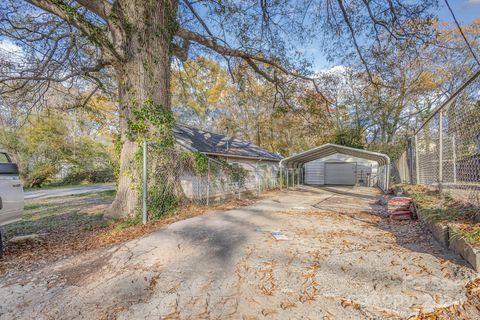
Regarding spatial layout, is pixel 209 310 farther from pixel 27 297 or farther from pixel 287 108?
pixel 287 108

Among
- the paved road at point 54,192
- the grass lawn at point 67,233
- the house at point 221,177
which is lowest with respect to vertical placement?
the paved road at point 54,192

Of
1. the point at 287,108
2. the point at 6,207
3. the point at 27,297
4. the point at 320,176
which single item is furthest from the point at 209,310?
the point at 320,176

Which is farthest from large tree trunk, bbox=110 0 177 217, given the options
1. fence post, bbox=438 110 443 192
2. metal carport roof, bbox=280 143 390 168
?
metal carport roof, bbox=280 143 390 168

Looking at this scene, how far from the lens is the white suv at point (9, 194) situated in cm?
416

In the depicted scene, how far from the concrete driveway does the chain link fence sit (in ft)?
3.25

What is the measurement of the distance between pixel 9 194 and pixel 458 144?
712cm

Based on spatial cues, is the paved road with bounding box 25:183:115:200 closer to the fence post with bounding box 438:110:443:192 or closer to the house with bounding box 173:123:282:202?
the house with bounding box 173:123:282:202

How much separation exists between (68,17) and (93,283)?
5524 mm

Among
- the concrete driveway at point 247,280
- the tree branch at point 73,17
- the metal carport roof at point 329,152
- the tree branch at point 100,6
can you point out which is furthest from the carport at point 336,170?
the concrete driveway at point 247,280

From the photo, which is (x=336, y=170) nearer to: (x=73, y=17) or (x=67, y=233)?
(x=67, y=233)

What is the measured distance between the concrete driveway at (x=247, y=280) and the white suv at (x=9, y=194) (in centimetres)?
131

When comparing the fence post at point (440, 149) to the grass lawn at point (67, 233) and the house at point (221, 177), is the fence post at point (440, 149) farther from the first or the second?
the house at point (221, 177)

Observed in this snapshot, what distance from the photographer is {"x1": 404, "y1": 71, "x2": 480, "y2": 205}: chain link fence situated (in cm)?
340

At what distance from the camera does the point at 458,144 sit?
13.1 ft
